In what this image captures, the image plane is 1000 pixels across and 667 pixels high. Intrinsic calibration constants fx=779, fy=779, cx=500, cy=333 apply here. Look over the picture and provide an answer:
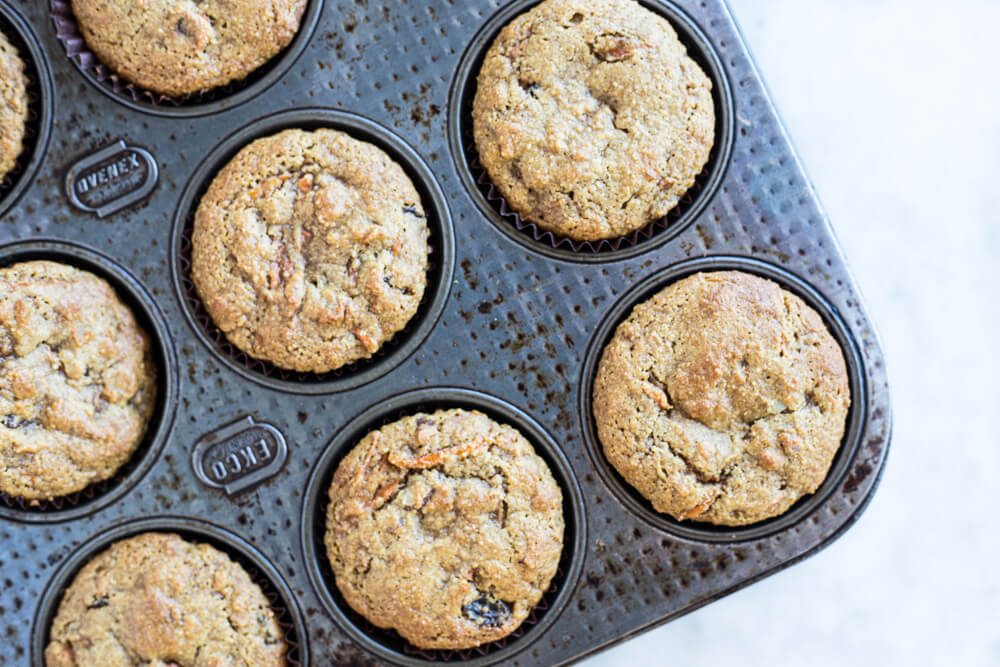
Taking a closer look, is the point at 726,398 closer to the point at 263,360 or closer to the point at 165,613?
the point at 263,360

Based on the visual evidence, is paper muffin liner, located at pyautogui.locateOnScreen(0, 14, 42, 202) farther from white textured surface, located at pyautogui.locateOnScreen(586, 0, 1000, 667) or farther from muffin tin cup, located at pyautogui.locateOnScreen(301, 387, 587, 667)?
white textured surface, located at pyautogui.locateOnScreen(586, 0, 1000, 667)

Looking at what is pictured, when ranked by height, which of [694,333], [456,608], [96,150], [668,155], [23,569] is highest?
[96,150]

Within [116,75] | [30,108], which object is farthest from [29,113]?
[116,75]

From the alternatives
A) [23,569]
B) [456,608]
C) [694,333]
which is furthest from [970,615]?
[23,569]

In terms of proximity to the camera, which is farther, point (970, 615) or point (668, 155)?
point (970, 615)

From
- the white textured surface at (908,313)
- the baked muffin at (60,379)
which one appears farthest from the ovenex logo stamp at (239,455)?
the white textured surface at (908,313)

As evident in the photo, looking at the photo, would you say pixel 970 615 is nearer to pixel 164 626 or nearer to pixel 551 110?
pixel 551 110

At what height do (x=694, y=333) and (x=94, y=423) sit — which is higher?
(x=94, y=423)
